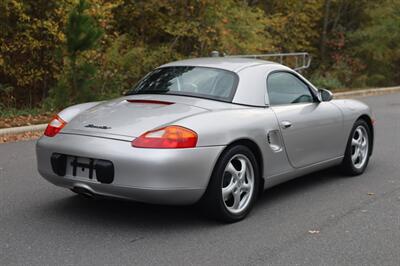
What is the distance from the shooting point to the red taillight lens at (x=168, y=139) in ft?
15.2

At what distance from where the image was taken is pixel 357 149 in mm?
6988

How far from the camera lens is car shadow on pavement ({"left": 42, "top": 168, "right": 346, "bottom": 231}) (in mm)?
5035

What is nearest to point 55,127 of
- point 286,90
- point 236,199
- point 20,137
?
point 236,199

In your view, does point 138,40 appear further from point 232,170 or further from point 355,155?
point 232,170

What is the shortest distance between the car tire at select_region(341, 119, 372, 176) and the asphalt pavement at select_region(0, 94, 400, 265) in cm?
23

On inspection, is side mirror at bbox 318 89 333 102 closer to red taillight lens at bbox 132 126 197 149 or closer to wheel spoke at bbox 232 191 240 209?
wheel spoke at bbox 232 191 240 209

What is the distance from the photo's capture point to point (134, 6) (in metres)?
18.7

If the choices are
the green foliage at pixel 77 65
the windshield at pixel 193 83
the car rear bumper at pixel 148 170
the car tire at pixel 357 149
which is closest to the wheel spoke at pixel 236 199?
the car rear bumper at pixel 148 170

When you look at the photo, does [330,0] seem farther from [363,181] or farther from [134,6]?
[363,181]

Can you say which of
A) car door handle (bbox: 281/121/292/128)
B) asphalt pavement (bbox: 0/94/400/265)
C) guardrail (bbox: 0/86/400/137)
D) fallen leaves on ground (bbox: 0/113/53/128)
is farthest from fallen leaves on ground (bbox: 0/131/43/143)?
car door handle (bbox: 281/121/292/128)

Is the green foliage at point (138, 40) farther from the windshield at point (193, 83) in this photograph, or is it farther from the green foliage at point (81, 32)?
the windshield at point (193, 83)

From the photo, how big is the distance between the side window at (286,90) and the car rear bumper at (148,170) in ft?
3.98

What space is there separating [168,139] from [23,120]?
7.25 metres

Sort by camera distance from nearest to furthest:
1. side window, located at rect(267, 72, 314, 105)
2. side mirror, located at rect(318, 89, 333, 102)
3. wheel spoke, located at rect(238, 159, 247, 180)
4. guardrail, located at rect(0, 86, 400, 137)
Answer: wheel spoke, located at rect(238, 159, 247, 180) < side window, located at rect(267, 72, 314, 105) < side mirror, located at rect(318, 89, 333, 102) < guardrail, located at rect(0, 86, 400, 137)
